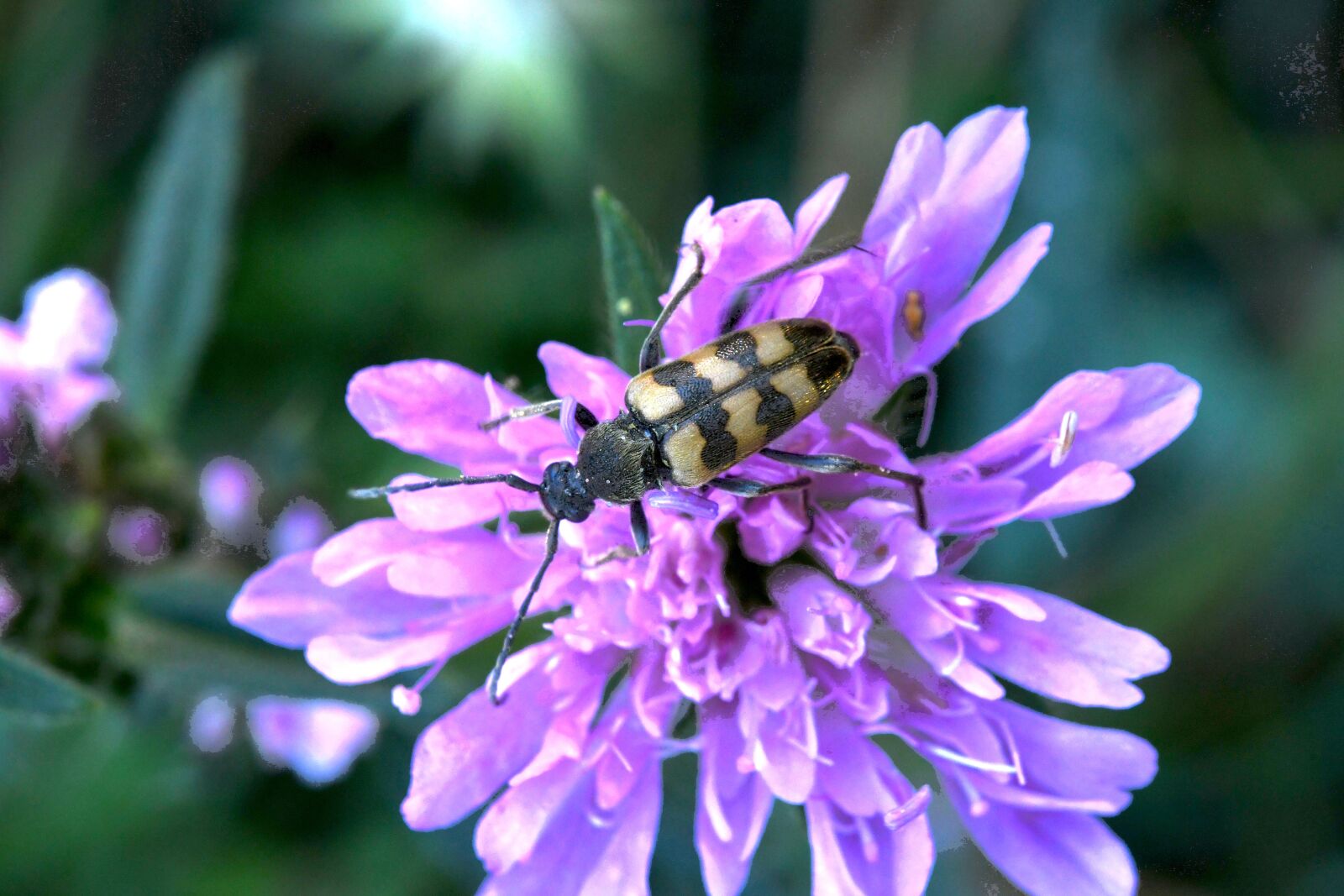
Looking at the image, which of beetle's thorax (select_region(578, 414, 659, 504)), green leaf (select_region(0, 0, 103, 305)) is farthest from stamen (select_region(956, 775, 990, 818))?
green leaf (select_region(0, 0, 103, 305))

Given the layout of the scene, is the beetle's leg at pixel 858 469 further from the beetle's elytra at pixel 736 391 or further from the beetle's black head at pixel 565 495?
the beetle's black head at pixel 565 495

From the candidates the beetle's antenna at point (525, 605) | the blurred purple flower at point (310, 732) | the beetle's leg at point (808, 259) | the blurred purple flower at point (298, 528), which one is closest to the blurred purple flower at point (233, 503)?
the blurred purple flower at point (298, 528)

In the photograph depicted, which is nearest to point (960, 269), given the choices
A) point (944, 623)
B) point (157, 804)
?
point (944, 623)

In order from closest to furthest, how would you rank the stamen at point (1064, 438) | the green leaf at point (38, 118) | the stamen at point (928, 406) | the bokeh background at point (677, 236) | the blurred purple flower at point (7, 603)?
the stamen at point (1064, 438) → the stamen at point (928, 406) → the blurred purple flower at point (7, 603) → the bokeh background at point (677, 236) → the green leaf at point (38, 118)

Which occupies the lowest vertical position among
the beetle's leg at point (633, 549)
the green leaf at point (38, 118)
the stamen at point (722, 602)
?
the stamen at point (722, 602)

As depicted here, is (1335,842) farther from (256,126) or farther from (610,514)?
(256,126)

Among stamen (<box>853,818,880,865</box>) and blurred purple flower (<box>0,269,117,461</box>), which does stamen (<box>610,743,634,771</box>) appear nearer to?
stamen (<box>853,818,880,865</box>)

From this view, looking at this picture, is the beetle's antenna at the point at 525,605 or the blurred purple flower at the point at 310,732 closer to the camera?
the beetle's antenna at the point at 525,605
